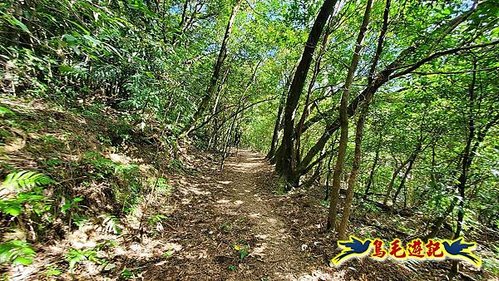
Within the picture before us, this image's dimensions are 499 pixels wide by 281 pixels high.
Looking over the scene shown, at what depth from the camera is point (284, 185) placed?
8.11 m

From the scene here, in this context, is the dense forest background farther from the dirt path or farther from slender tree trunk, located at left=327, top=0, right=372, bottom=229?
the dirt path

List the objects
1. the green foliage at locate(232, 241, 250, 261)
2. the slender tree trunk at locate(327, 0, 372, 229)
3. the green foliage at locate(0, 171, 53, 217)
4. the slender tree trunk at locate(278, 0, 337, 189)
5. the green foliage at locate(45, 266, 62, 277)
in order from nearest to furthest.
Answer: the green foliage at locate(0, 171, 53, 217), the green foliage at locate(45, 266, 62, 277), the green foliage at locate(232, 241, 250, 261), the slender tree trunk at locate(327, 0, 372, 229), the slender tree trunk at locate(278, 0, 337, 189)

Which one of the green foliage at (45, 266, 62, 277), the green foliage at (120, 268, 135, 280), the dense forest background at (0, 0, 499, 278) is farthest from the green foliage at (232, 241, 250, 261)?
the green foliage at (45, 266, 62, 277)

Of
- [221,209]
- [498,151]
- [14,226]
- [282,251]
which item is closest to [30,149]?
Answer: [14,226]

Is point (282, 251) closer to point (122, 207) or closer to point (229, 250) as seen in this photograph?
point (229, 250)

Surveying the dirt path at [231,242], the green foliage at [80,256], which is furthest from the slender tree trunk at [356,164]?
the green foliage at [80,256]

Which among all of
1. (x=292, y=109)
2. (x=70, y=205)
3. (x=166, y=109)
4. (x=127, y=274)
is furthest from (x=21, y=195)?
(x=292, y=109)

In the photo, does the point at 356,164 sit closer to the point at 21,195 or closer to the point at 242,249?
the point at 242,249

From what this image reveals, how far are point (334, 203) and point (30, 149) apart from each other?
559 centimetres

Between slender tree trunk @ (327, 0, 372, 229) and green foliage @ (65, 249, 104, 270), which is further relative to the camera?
slender tree trunk @ (327, 0, 372, 229)

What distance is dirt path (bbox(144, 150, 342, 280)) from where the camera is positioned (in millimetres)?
3674

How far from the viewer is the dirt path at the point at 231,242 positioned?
3.67m

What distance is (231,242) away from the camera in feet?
14.8

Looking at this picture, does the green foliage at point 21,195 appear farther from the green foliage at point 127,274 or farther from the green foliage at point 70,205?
the green foliage at point 127,274
